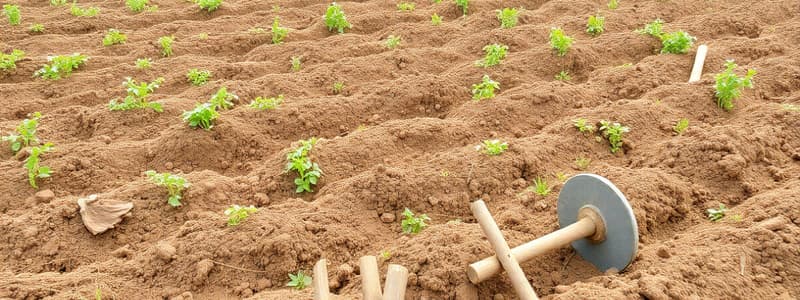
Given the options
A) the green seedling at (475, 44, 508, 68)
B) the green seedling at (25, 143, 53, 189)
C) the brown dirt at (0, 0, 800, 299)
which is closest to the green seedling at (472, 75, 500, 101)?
the brown dirt at (0, 0, 800, 299)

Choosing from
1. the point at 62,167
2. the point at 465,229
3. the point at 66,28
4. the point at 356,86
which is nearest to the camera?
the point at 465,229

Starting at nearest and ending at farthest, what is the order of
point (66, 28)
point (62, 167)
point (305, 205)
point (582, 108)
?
point (305, 205), point (62, 167), point (582, 108), point (66, 28)

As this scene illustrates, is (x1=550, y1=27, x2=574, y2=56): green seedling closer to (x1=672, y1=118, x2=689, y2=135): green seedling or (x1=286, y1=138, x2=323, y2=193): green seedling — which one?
(x1=672, y1=118, x2=689, y2=135): green seedling

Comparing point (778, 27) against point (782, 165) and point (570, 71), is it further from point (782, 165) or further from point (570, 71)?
point (782, 165)

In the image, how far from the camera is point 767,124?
4906mm

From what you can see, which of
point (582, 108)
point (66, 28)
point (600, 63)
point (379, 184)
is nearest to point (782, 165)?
point (582, 108)

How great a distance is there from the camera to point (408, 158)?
4945 millimetres

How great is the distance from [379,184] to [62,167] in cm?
259

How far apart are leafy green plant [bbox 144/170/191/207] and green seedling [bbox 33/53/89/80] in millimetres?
2942

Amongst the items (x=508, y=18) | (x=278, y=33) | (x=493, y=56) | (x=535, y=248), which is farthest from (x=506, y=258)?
(x=278, y=33)

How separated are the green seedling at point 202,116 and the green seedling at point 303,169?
90cm

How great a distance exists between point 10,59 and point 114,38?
1.17 m

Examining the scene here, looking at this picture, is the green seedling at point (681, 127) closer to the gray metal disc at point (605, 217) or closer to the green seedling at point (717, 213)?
the green seedling at point (717, 213)

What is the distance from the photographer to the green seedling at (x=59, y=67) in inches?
257
